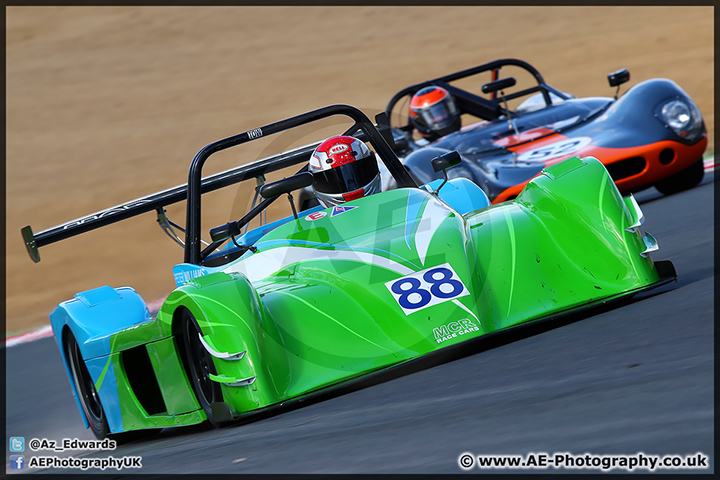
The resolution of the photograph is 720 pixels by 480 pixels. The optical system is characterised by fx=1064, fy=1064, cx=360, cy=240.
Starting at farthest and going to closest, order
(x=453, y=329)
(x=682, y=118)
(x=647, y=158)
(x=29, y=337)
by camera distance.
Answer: (x=29, y=337) < (x=682, y=118) < (x=647, y=158) < (x=453, y=329)

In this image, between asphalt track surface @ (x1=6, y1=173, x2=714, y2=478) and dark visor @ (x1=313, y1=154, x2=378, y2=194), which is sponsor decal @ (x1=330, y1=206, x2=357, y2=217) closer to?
dark visor @ (x1=313, y1=154, x2=378, y2=194)

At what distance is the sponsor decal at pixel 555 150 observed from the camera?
966cm

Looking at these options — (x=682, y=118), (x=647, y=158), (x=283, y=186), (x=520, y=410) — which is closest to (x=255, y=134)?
(x=283, y=186)

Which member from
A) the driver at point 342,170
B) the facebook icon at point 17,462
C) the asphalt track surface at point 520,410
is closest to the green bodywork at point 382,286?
the asphalt track surface at point 520,410

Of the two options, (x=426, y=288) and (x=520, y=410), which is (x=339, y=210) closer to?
(x=426, y=288)

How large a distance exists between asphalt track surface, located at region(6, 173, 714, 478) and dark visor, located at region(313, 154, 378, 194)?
130cm

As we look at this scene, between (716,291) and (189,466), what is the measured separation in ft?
8.14

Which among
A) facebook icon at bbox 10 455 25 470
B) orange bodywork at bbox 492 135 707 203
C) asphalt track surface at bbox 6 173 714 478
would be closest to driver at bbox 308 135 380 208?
asphalt track surface at bbox 6 173 714 478

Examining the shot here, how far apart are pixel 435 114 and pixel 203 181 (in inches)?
218

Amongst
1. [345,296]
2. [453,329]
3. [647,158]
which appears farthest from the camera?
[647,158]

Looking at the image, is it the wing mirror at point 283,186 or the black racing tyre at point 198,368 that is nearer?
the black racing tyre at point 198,368

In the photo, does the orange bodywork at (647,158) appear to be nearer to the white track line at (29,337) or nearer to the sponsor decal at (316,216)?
the sponsor decal at (316,216)

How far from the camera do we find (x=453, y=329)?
455cm

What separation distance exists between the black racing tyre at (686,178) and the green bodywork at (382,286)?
5.01 m
